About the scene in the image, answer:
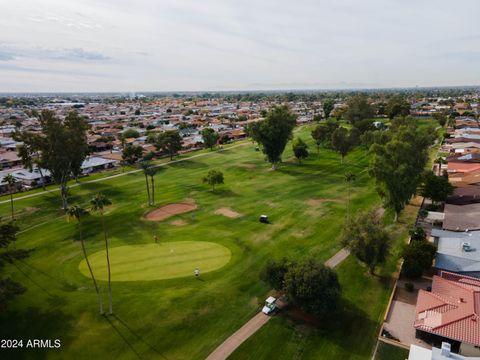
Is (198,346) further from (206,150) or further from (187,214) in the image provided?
(206,150)

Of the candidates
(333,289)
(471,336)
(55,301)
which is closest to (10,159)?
(55,301)

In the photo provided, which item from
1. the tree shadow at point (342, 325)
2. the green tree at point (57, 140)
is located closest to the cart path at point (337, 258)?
the tree shadow at point (342, 325)

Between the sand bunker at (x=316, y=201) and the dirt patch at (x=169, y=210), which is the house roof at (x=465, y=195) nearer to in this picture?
the sand bunker at (x=316, y=201)

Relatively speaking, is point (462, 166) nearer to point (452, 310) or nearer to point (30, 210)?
point (452, 310)

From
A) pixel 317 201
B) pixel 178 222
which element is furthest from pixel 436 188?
pixel 178 222

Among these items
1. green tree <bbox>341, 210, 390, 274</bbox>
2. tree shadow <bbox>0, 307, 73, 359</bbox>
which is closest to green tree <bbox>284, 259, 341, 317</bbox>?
green tree <bbox>341, 210, 390, 274</bbox>
